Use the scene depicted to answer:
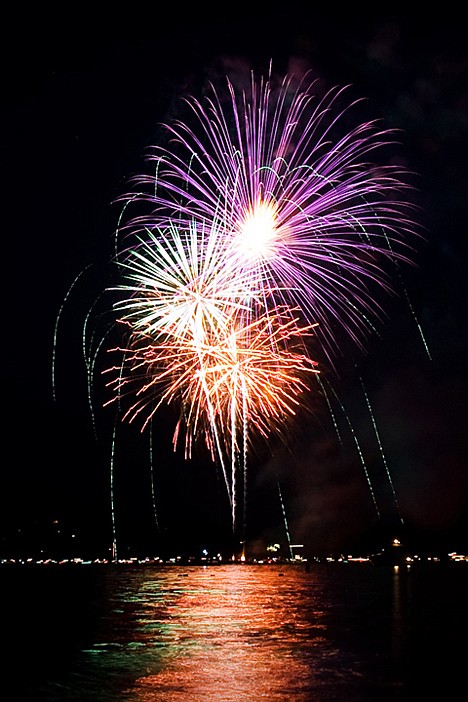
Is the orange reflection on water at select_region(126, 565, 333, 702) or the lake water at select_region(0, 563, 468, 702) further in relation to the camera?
the lake water at select_region(0, 563, 468, 702)

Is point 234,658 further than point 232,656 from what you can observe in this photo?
No

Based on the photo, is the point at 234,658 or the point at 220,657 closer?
the point at 234,658

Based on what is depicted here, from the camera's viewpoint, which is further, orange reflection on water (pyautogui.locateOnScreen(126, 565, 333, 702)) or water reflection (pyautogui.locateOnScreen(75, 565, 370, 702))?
water reflection (pyautogui.locateOnScreen(75, 565, 370, 702))

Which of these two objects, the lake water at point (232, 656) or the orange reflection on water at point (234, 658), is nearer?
the orange reflection on water at point (234, 658)

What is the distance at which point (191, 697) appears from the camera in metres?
12.6

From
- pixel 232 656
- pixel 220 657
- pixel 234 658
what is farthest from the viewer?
pixel 232 656

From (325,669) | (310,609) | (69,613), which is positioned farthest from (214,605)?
(325,669)

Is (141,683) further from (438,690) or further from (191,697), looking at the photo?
(438,690)

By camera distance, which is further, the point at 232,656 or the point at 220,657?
the point at 232,656

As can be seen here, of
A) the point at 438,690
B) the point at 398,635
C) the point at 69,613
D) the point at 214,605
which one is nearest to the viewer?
the point at 438,690

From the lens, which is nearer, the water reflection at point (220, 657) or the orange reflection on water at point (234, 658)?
the orange reflection on water at point (234, 658)

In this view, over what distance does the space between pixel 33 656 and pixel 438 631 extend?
41.7ft

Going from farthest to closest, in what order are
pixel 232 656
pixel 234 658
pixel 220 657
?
pixel 232 656
pixel 220 657
pixel 234 658

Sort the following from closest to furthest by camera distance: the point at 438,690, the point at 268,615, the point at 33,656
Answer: the point at 438,690 < the point at 33,656 < the point at 268,615
